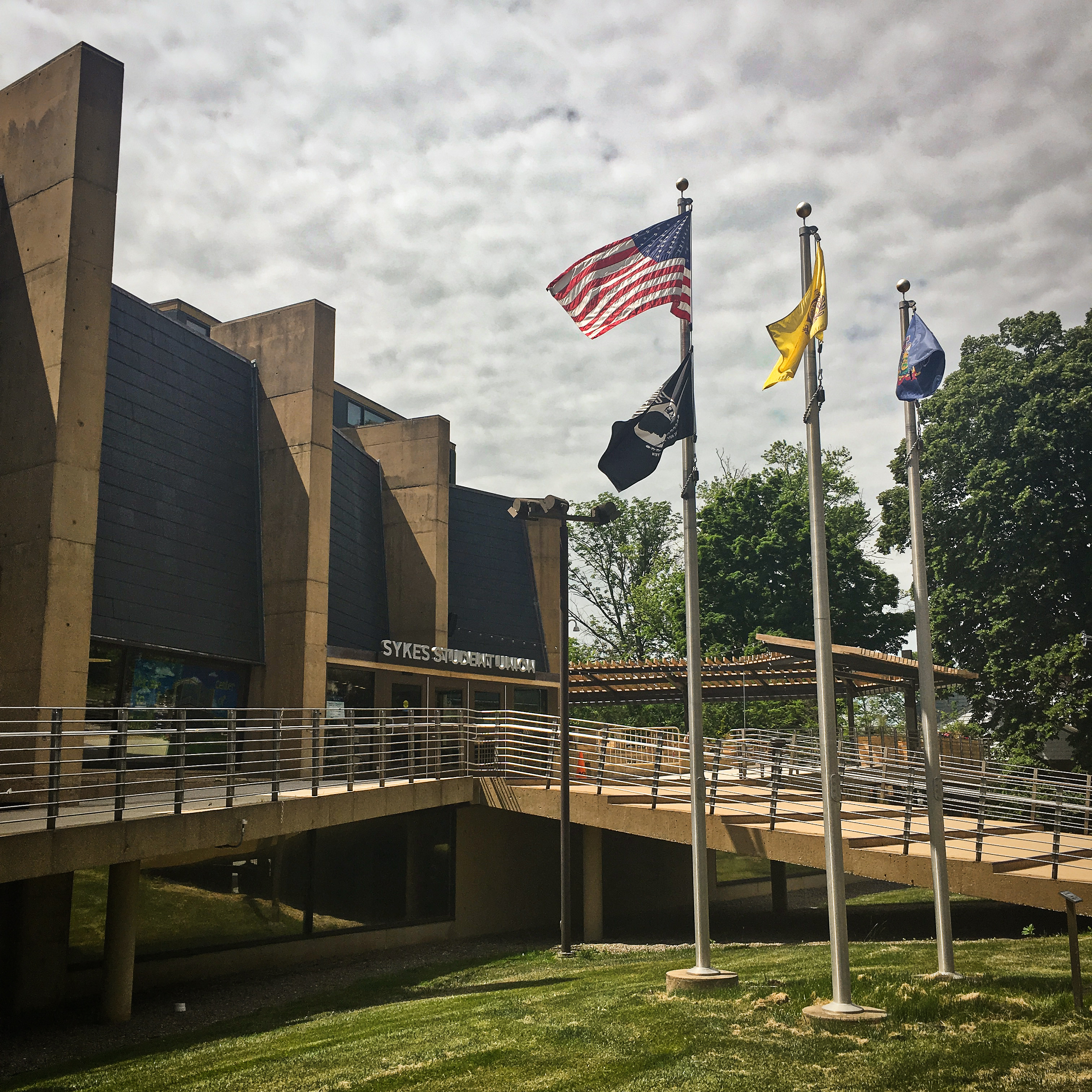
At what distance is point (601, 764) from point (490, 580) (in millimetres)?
13004

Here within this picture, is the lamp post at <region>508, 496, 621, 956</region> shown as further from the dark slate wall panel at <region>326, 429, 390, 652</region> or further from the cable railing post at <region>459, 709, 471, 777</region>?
the dark slate wall panel at <region>326, 429, 390, 652</region>

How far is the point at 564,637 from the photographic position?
16703 mm

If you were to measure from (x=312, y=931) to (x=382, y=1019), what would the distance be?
6.59 meters

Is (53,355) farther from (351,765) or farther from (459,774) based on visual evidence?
(459,774)

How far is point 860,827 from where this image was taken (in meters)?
15.1

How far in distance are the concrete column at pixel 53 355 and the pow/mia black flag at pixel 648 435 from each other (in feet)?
26.6

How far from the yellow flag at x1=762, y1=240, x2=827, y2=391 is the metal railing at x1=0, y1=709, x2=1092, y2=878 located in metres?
6.16

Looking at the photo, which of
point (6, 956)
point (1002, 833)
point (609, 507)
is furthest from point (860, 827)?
point (6, 956)

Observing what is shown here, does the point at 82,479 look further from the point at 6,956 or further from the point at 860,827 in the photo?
the point at 860,827

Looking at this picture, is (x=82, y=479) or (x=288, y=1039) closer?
(x=288, y=1039)

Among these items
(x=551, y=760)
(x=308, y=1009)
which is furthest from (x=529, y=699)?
(x=308, y=1009)

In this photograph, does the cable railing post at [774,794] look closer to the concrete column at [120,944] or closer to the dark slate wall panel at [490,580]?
the concrete column at [120,944]

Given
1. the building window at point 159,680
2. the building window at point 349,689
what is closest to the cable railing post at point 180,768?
the building window at point 159,680

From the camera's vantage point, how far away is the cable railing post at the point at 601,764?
57.7 ft
